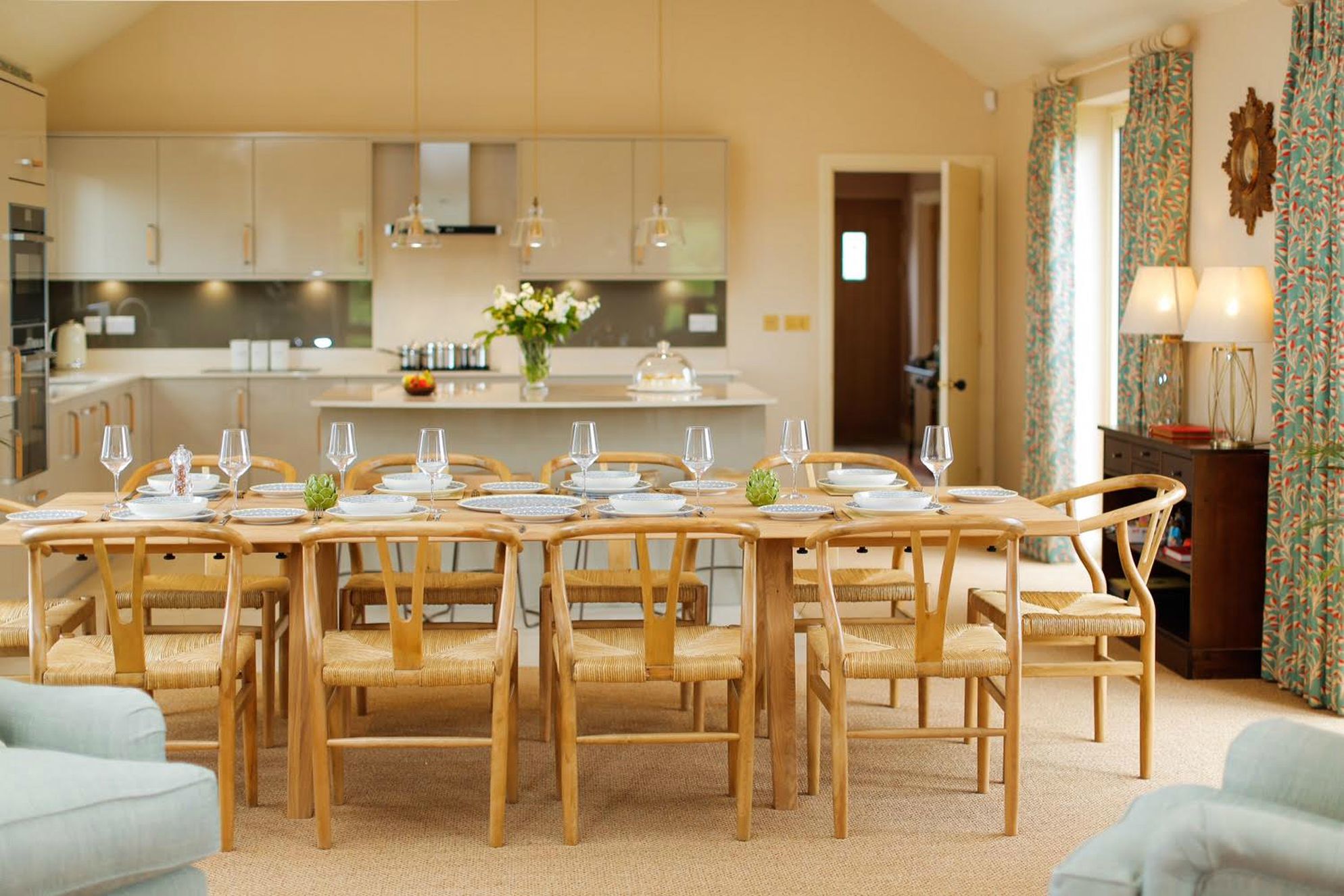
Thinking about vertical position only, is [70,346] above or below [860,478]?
above

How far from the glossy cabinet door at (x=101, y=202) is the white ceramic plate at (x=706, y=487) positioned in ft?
16.3

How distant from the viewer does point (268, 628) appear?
428 centimetres

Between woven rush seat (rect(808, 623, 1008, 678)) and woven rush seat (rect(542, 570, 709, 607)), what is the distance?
75cm

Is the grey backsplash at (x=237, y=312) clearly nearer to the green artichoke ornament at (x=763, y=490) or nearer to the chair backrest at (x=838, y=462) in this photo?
the chair backrest at (x=838, y=462)

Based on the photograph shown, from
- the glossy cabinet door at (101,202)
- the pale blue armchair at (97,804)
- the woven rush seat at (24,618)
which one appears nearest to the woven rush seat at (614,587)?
the woven rush seat at (24,618)

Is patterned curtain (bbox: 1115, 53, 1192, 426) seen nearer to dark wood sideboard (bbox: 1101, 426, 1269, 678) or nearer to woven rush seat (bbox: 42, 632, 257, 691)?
dark wood sideboard (bbox: 1101, 426, 1269, 678)

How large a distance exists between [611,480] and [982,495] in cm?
107

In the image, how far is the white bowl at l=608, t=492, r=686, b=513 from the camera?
4.01 metres

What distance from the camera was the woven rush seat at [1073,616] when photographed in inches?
163

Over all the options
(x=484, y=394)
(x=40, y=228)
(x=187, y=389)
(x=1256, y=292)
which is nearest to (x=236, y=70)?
(x=187, y=389)

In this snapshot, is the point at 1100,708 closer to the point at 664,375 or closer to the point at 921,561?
the point at 921,561

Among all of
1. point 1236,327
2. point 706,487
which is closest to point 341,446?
point 706,487

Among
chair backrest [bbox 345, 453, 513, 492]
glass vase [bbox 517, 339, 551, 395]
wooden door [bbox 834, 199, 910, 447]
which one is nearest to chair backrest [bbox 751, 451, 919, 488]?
chair backrest [bbox 345, 453, 513, 492]

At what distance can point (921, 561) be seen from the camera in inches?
140
